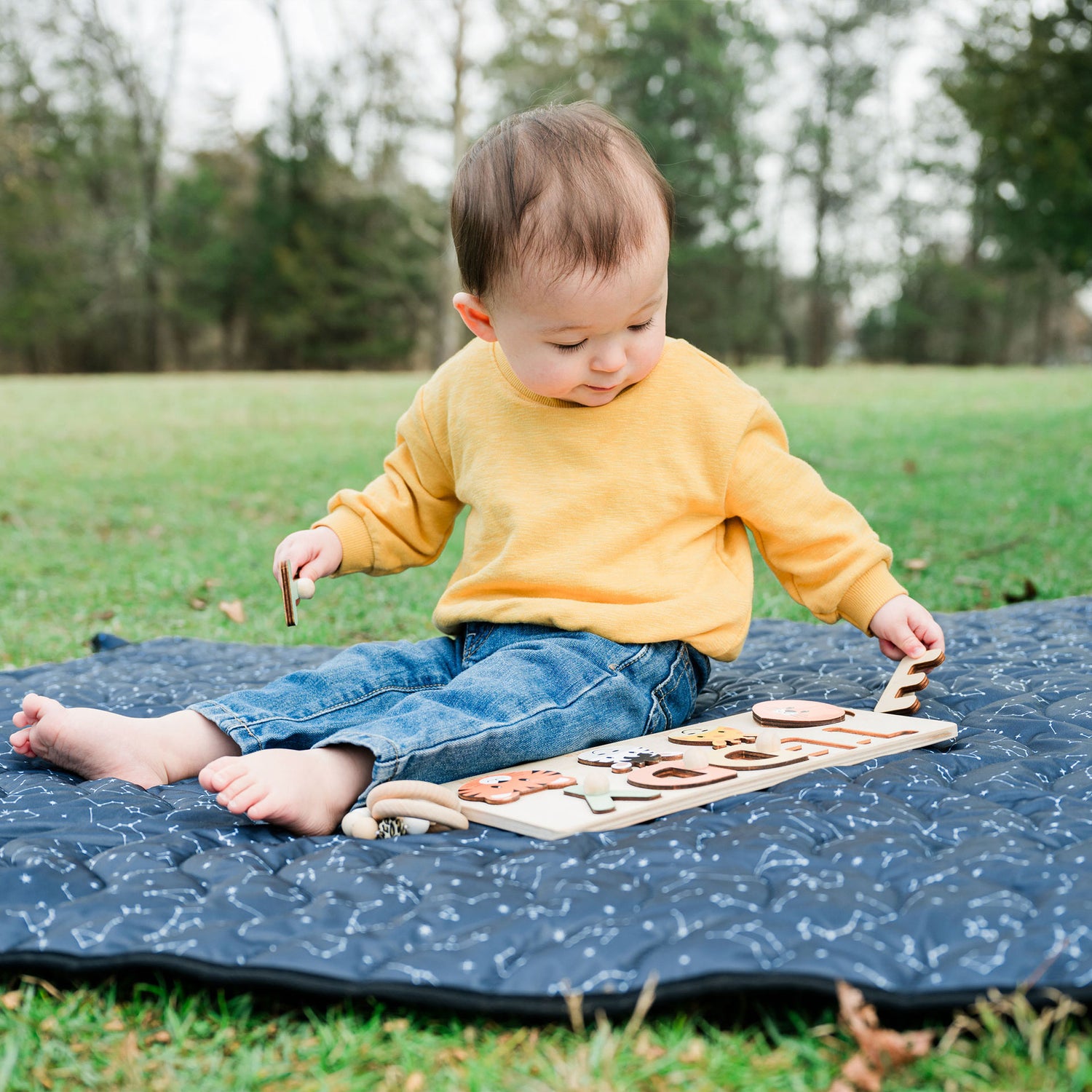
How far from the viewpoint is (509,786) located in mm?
1536

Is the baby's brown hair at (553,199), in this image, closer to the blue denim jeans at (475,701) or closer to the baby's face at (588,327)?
the baby's face at (588,327)

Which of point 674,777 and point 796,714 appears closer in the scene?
point 674,777

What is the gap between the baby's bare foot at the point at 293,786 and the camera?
1.44 metres

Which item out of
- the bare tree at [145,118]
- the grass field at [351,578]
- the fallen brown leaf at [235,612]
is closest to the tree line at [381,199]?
the bare tree at [145,118]

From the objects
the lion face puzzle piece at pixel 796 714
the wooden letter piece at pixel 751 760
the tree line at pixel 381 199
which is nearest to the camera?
the wooden letter piece at pixel 751 760

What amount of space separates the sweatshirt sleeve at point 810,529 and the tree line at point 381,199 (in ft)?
52.4

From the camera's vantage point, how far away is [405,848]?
1.37 metres

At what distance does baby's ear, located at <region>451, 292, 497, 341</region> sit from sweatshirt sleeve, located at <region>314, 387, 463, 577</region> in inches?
10.3

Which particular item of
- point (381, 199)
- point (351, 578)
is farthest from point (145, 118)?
point (351, 578)

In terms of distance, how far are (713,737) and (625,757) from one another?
6.2 inches

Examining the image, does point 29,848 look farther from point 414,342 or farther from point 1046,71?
point 414,342

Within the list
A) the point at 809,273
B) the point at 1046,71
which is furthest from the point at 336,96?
the point at 1046,71

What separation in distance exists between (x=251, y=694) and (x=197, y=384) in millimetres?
10765

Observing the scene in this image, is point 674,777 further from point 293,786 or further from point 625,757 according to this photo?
point 293,786
